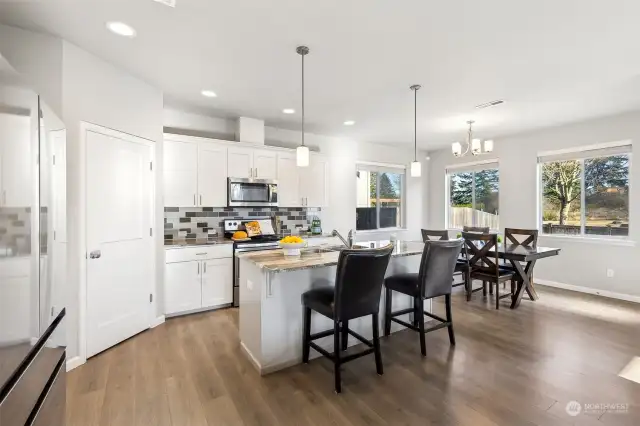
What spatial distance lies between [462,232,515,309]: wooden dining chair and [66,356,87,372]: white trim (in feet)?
14.2

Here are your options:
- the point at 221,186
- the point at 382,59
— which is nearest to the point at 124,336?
the point at 221,186

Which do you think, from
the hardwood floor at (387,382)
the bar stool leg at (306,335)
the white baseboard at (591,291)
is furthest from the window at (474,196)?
the bar stool leg at (306,335)

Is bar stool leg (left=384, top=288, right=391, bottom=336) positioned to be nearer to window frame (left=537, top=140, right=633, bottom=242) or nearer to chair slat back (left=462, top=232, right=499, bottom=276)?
chair slat back (left=462, top=232, right=499, bottom=276)

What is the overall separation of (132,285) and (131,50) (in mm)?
2191

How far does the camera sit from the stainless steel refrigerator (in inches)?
37.0

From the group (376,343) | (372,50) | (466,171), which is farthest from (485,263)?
(372,50)

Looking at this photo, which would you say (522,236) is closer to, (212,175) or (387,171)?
(387,171)

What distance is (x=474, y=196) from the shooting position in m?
6.35

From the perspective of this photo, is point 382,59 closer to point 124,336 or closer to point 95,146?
point 95,146

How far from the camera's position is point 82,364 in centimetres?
261

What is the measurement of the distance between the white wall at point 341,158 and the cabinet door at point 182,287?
1893mm

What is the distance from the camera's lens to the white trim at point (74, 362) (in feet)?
8.24

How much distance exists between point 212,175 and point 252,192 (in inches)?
24.2

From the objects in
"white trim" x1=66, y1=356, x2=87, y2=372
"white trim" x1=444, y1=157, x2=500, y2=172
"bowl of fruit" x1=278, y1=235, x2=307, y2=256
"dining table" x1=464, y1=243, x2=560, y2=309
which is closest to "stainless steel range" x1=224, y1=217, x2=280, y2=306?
"bowl of fruit" x1=278, y1=235, x2=307, y2=256
